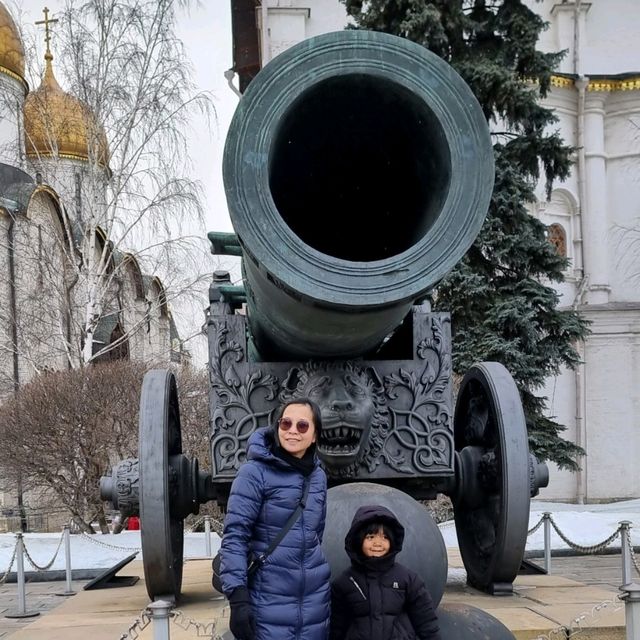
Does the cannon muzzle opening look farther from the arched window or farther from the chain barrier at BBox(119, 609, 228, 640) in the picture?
the arched window

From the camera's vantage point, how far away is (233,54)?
2275 cm

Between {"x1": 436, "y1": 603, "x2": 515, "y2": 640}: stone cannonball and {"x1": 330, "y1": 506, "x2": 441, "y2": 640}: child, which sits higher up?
{"x1": 330, "y1": 506, "x2": 441, "y2": 640}: child

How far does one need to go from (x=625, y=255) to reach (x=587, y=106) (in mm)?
3128

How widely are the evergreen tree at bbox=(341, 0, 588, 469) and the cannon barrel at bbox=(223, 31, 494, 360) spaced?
791 centimetres

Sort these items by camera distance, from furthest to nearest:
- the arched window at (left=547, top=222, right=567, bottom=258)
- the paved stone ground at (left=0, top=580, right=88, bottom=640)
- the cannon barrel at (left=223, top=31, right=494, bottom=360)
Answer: the arched window at (left=547, top=222, right=567, bottom=258), the paved stone ground at (left=0, top=580, right=88, bottom=640), the cannon barrel at (left=223, top=31, right=494, bottom=360)

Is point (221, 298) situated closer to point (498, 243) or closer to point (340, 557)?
point (340, 557)

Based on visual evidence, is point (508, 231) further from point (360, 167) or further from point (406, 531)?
point (406, 531)

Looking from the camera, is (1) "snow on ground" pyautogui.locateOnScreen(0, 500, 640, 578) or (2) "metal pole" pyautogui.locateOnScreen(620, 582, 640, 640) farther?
(1) "snow on ground" pyautogui.locateOnScreen(0, 500, 640, 578)

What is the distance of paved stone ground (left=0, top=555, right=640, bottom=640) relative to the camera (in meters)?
7.67

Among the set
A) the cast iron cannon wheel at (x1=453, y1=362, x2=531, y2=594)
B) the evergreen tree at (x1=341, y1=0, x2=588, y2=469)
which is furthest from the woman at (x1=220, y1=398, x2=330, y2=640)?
the evergreen tree at (x1=341, y1=0, x2=588, y2=469)

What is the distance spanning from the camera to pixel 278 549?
2.62 meters

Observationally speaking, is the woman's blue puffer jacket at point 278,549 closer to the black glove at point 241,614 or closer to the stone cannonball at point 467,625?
the black glove at point 241,614

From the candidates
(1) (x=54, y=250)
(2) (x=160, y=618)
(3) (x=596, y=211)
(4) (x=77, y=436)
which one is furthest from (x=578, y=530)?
(1) (x=54, y=250)

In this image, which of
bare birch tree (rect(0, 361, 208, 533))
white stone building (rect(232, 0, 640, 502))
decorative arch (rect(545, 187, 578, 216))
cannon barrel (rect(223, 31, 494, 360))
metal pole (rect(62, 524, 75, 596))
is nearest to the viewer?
cannon barrel (rect(223, 31, 494, 360))
